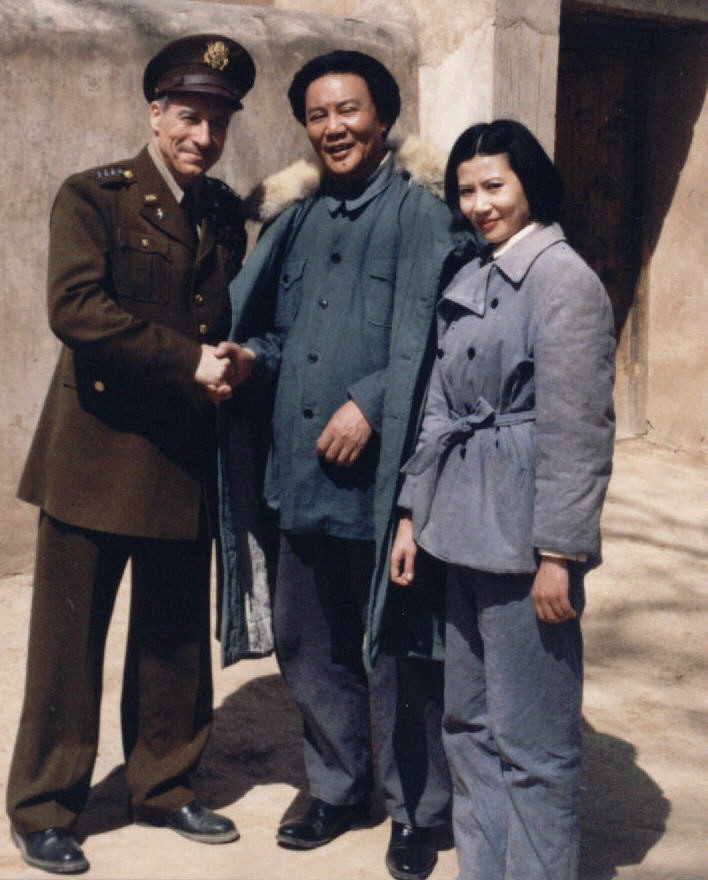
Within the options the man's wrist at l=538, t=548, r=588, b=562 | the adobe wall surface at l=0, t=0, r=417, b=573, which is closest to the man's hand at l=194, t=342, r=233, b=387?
the man's wrist at l=538, t=548, r=588, b=562

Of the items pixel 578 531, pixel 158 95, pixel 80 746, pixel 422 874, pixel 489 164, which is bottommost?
pixel 422 874

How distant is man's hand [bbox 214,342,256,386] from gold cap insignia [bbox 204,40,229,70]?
683 mm

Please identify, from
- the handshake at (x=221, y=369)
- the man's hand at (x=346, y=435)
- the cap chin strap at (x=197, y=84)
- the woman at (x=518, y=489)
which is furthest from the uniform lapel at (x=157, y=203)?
the woman at (x=518, y=489)

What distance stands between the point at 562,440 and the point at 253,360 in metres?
0.88

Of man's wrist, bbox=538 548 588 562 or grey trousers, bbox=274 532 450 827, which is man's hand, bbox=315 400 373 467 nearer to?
grey trousers, bbox=274 532 450 827

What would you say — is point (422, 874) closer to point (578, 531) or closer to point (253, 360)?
point (578, 531)

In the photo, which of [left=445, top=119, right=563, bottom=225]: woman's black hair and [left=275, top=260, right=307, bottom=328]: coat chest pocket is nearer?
[left=445, top=119, right=563, bottom=225]: woman's black hair

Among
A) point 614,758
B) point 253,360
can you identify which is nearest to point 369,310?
point 253,360

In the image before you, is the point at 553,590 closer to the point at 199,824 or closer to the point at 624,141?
the point at 199,824

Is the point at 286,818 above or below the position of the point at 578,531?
below

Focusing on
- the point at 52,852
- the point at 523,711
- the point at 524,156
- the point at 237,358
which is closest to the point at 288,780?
the point at 52,852

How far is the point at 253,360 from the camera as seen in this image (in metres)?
3.12

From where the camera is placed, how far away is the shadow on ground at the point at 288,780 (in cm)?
334

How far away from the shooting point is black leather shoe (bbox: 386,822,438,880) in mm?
3162
